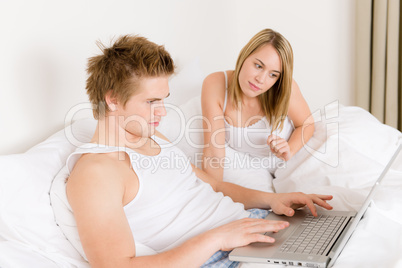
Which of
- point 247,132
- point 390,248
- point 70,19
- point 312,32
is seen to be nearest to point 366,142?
point 247,132

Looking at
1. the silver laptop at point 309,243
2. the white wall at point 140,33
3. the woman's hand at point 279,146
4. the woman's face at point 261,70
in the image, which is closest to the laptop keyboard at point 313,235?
the silver laptop at point 309,243

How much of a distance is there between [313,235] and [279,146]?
649 millimetres

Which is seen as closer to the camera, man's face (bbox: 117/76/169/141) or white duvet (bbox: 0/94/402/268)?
white duvet (bbox: 0/94/402/268)

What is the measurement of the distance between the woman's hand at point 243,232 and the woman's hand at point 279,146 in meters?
0.62

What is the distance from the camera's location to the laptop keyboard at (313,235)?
3.57ft

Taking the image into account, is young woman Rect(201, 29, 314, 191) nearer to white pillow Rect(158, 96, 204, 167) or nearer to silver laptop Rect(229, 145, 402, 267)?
white pillow Rect(158, 96, 204, 167)

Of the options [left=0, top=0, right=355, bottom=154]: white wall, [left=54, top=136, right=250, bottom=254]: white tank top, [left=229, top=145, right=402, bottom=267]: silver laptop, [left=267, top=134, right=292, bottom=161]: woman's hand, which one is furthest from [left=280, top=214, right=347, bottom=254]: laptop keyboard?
[left=0, top=0, right=355, bottom=154]: white wall

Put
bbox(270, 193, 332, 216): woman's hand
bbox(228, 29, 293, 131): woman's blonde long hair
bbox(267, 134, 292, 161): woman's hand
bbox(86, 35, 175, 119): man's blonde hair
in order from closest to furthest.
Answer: bbox(86, 35, 175, 119): man's blonde hair, bbox(270, 193, 332, 216): woman's hand, bbox(267, 134, 292, 161): woman's hand, bbox(228, 29, 293, 131): woman's blonde long hair

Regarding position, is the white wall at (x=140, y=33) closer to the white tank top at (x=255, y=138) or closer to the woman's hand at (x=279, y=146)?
the white tank top at (x=255, y=138)

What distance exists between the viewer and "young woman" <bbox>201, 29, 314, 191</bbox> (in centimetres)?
186

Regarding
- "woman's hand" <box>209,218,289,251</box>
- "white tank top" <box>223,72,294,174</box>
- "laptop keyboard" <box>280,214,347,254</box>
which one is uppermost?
"white tank top" <box>223,72,294,174</box>

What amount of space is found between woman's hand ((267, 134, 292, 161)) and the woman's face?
235 mm

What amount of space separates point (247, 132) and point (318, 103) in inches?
55.2

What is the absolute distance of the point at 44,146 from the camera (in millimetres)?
1285
